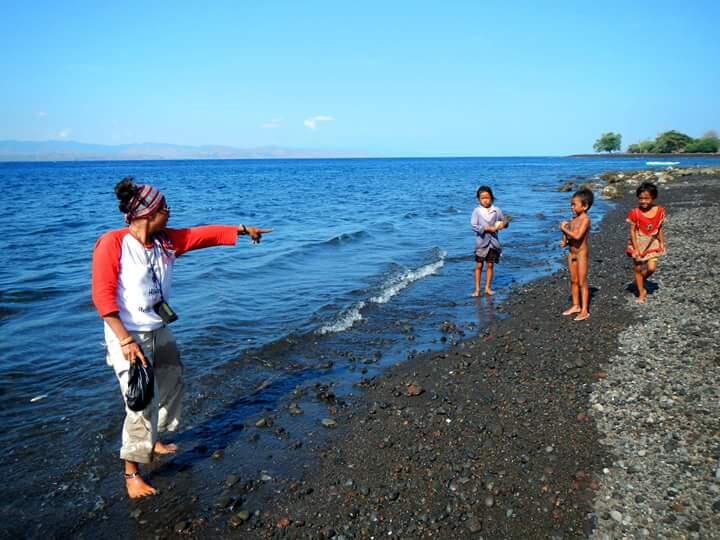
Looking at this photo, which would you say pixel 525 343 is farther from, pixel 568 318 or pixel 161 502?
pixel 161 502

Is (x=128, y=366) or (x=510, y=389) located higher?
(x=128, y=366)

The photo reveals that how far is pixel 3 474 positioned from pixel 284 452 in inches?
115

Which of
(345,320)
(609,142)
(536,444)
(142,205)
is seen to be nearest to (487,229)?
(345,320)

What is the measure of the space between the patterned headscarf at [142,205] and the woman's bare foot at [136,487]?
242cm

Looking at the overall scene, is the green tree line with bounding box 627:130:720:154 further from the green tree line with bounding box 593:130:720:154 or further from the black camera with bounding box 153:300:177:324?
the black camera with bounding box 153:300:177:324

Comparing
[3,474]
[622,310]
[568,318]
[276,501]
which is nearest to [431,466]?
[276,501]

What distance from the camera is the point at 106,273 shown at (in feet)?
13.7

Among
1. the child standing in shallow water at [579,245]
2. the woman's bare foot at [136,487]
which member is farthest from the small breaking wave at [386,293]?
the woman's bare foot at [136,487]

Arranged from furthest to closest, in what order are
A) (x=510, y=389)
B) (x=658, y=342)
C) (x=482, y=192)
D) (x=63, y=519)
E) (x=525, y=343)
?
(x=482, y=192) < (x=525, y=343) < (x=658, y=342) < (x=510, y=389) < (x=63, y=519)

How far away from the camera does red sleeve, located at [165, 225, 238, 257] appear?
4777 millimetres

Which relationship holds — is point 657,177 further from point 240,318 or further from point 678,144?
point 678,144

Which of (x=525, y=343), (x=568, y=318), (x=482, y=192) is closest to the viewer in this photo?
(x=525, y=343)

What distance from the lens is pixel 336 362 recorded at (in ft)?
25.9

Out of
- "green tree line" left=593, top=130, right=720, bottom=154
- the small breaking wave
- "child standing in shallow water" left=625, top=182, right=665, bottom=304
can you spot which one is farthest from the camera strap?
"green tree line" left=593, top=130, right=720, bottom=154
